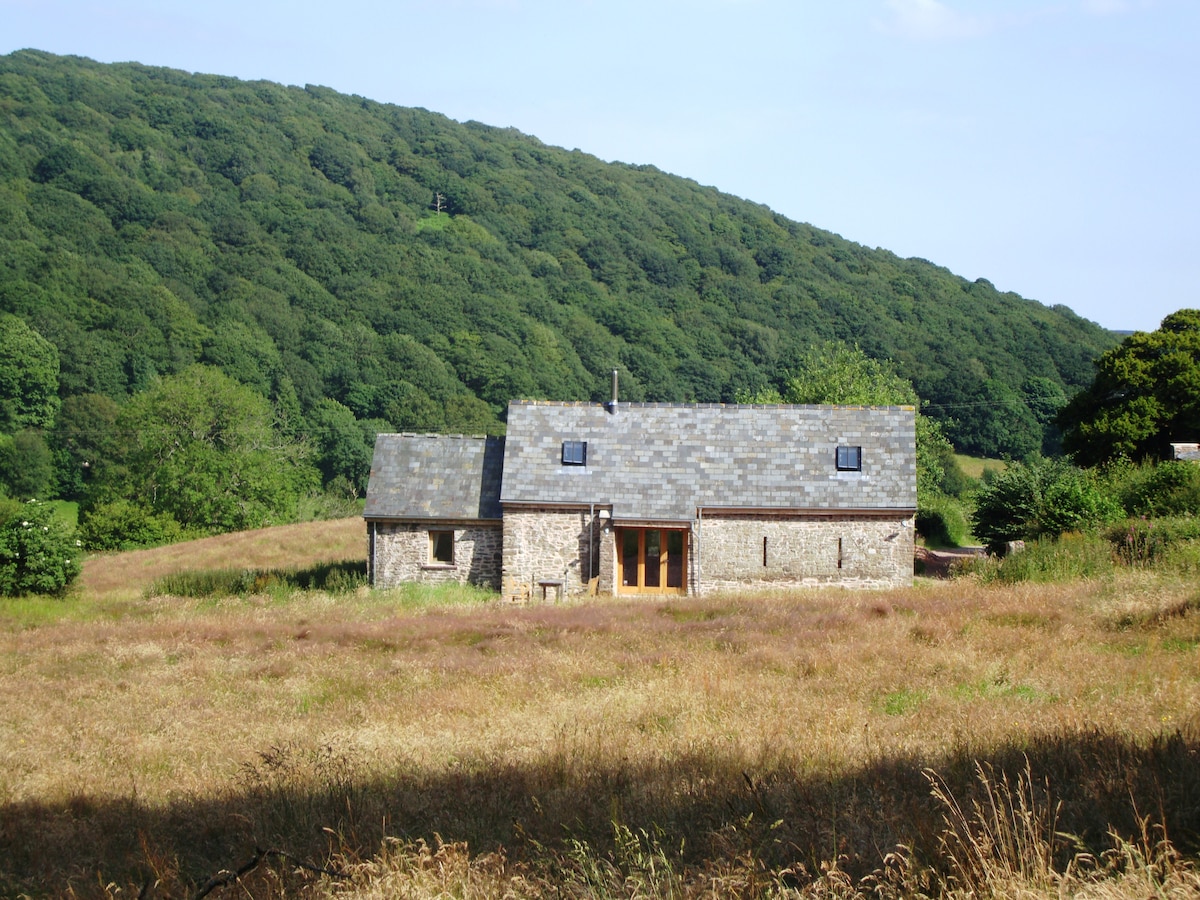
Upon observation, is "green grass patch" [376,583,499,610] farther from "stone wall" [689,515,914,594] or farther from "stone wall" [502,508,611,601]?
"stone wall" [689,515,914,594]

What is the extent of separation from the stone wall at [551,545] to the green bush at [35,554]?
11.2 m

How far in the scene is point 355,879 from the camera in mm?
5301

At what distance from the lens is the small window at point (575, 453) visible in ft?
90.7

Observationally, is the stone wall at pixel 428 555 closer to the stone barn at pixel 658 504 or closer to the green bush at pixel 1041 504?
the stone barn at pixel 658 504

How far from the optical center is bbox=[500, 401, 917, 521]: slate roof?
2658 cm

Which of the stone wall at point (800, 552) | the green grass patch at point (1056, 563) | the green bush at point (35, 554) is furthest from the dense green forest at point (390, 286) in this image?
the green grass patch at point (1056, 563)

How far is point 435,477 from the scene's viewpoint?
28.1m

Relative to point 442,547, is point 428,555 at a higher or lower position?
lower

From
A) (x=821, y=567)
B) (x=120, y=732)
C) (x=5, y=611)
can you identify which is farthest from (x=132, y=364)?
(x=120, y=732)

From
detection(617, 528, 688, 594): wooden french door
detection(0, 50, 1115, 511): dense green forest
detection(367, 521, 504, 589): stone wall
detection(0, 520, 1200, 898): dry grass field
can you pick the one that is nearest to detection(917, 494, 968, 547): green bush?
detection(617, 528, 688, 594): wooden french door

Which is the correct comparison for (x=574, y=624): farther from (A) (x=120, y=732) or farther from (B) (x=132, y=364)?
(B) (x=132, y=364)

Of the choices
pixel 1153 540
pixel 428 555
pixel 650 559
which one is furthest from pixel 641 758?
pixel 428 555

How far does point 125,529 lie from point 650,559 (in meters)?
33.9

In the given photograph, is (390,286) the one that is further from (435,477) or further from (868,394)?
(435,477)
